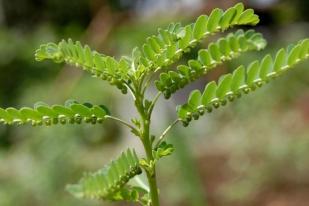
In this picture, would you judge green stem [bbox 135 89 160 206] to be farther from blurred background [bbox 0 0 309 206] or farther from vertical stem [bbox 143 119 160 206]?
blurred background [bbox 0 0 309 206]

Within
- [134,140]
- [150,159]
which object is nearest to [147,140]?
[150,159]

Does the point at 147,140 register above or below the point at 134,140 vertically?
below

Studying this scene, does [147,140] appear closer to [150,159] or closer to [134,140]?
[150,159]

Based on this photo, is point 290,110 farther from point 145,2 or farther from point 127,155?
point 127,155

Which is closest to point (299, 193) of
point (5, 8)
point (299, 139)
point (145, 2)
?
point (299, 139)

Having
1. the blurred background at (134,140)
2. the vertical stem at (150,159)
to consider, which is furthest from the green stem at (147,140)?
the blurred background at (134,140)

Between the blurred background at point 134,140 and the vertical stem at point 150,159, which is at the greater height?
the blurred background at point 134,140

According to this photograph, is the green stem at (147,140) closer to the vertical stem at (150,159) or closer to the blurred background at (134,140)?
the vertical stem at (150,159)

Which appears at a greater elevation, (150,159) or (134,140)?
(134,140)

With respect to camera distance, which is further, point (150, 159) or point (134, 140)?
point (134, 140)

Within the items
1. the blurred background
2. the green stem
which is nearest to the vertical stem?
the green stem
